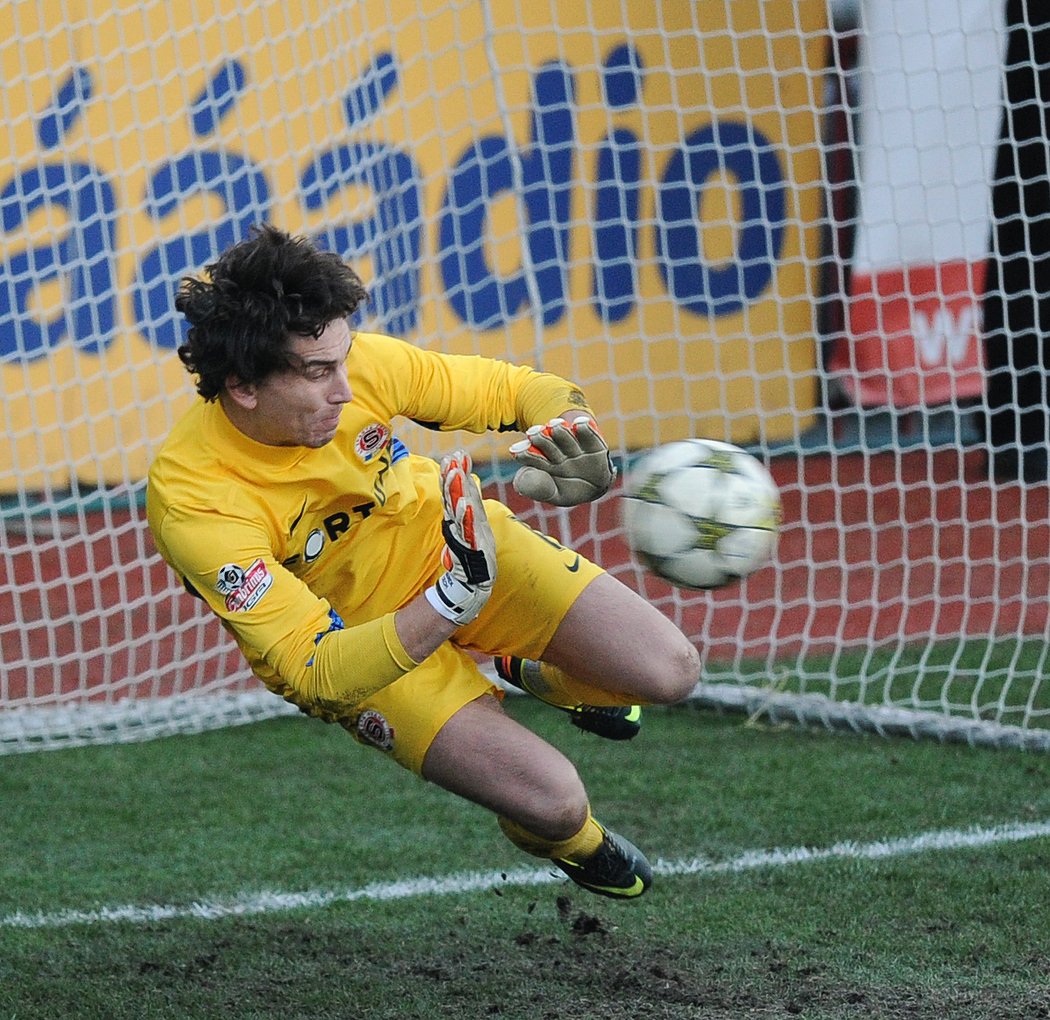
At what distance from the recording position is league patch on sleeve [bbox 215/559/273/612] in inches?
134

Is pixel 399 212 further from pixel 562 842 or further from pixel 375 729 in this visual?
pixel 562 842

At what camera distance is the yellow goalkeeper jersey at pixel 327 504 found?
3.42 m

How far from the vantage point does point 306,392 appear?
346cm

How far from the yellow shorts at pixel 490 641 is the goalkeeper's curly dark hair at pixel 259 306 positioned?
778 millimetres

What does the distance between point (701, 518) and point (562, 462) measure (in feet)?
1.45

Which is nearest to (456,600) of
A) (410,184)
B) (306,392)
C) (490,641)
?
(306,392)

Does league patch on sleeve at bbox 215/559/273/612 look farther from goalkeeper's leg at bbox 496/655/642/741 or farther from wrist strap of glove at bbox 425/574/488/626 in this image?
goalkeeper's leg at bbox 496/655/642/741

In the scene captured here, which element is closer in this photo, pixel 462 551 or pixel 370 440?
pixel 462 551

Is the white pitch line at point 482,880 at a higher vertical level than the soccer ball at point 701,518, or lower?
lower

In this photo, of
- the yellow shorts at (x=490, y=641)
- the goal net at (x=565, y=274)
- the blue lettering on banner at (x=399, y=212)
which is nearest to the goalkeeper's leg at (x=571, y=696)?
the yellow shorts at (x=490, y=641)

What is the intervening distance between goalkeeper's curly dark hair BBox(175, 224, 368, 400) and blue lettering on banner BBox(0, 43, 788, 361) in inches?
117

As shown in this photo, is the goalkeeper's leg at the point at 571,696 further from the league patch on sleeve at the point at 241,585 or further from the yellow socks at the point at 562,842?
the league patch on sleeve at the point at 241,585

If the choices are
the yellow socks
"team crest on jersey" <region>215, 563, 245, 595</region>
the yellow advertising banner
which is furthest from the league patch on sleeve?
the yellow advertising banner

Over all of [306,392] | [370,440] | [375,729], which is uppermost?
[306,392]
